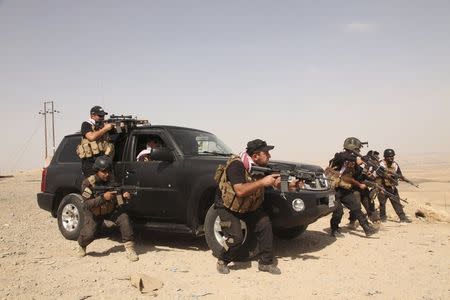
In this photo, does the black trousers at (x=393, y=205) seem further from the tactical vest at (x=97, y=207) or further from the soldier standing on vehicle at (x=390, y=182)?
the tactical vest at (x=97, y=207)

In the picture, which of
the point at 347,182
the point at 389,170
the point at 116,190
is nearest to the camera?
the point at 116,190

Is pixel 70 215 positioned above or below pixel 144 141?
below


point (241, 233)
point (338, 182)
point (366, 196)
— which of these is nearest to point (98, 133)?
point (241, 233)

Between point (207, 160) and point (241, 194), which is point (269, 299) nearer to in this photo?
point (241, 194)

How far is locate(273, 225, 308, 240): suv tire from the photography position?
23.1 feet

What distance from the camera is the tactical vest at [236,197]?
212 inches

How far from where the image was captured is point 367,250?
6.64 metres

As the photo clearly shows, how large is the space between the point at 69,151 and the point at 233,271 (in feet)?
13.3

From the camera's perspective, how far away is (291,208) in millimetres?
5754

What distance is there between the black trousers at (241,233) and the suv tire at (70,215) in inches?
116

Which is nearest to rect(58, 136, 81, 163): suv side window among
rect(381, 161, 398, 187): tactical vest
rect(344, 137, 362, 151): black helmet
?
rect(344, 137, 362, 151): black helmet

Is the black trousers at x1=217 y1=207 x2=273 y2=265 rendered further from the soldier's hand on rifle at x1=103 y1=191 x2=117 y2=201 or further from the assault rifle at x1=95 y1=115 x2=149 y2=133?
the assault rifle at x1=95 y1=115 x2=149 y2=133

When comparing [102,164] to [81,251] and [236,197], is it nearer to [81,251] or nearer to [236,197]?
[81,251]

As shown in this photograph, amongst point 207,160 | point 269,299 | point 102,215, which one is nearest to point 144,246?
point 102,215
